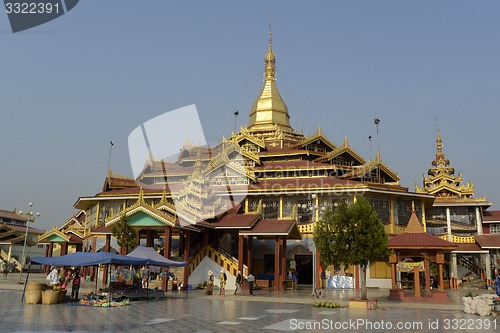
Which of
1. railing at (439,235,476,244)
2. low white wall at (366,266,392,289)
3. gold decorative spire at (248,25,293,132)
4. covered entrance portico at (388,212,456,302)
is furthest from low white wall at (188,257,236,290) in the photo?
gold decorative spire at (248,25,293,132)

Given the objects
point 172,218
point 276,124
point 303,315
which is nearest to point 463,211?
point 276,124

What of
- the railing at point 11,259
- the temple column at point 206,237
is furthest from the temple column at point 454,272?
the railing at point 11,259

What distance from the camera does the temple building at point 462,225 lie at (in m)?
39.8

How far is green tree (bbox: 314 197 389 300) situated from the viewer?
18984 mm

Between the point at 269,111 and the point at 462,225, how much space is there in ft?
79.3

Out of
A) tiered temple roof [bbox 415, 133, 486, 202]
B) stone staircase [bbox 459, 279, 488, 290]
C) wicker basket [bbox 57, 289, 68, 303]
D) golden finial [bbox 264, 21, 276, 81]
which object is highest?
golden finial [bbox 264, 21, 276, 81]

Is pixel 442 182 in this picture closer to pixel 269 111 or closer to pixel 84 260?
pixel 269 111

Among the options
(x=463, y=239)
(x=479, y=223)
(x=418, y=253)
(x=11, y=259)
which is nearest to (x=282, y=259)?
(x=418, y=253)

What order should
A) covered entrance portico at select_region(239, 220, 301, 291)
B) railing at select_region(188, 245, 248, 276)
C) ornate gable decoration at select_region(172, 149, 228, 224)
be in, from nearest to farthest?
ornate gable decoration at select_region(172, 149, 228, 224) < covered entrance portico at select_region(239, 220, 301, 291) < railing at select_region(188, 245, 248, 276)

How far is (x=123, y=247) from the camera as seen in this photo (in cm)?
2709

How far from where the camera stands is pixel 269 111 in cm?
5359

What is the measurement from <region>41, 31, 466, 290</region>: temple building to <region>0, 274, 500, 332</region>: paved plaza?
6.86 meters

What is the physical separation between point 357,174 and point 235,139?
13413 mm

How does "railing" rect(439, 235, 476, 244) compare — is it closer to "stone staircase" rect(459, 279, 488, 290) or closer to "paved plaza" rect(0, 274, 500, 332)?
"stone staircase" rect(459, 279, 488, 290)
